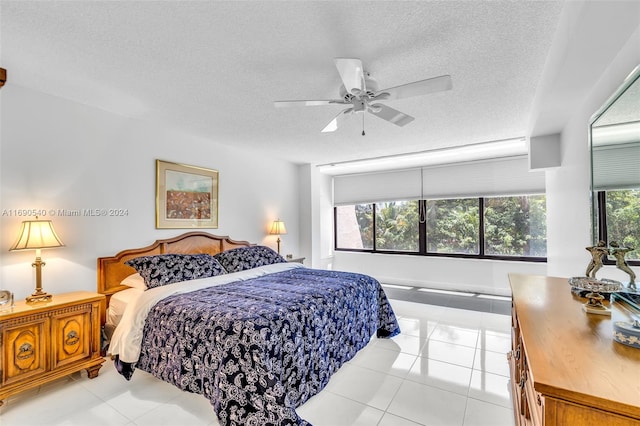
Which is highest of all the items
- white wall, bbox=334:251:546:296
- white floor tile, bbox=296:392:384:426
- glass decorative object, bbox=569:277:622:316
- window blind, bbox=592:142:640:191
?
window blind, bbox=592:142:640:191

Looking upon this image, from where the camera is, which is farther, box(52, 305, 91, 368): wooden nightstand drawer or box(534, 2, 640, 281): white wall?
box(52, 305, 91, 368): wooden nightstand drawer

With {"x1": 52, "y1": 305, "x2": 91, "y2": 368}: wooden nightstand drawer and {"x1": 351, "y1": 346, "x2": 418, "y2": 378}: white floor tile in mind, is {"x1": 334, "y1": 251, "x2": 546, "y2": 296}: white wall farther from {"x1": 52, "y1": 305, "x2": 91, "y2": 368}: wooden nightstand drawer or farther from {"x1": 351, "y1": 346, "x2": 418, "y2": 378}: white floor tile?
{"x1": 52, "y1": 305, "x2": 91, "y2": 368}: wooden nightstand drawer

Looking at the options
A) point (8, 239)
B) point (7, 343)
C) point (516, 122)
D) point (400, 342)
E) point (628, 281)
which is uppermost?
point (516, 122)

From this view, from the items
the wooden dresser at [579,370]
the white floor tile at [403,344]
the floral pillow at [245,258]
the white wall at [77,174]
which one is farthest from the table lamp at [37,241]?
the wooden dresser at [579,370]

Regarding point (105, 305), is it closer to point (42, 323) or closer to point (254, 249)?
point (42, 323)

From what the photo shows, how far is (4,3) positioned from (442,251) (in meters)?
5.79

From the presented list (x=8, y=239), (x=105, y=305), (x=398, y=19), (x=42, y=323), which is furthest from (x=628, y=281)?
(x=8, y=239)

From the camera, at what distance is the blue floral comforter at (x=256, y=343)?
1755 millimetres

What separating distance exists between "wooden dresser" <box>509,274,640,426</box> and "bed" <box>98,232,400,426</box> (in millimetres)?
1334

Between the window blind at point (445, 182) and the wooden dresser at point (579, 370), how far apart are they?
3.97m

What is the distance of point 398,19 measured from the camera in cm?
168

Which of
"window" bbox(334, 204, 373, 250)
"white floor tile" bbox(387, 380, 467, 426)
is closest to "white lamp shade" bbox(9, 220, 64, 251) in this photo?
"white floor tile" bbox(387, 380, 467, 426)

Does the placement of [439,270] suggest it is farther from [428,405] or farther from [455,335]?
[428,405]

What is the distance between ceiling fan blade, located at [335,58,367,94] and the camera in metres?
1.76
